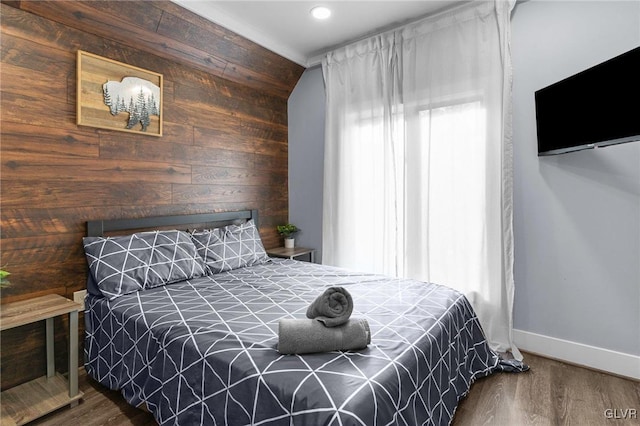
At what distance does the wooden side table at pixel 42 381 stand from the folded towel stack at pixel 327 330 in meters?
1.39

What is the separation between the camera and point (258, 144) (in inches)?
150

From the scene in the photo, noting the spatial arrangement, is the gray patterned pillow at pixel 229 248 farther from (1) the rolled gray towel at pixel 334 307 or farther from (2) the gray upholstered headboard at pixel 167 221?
(1) the rolled gray towel at pixel 334 307

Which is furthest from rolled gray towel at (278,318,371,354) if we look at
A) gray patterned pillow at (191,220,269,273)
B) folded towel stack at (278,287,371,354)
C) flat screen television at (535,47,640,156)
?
flat screen television at (535,47,640,156)

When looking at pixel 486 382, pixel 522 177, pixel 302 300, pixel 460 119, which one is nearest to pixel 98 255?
pixel 302 300

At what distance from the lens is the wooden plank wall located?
2.12 meters

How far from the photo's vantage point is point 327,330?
1.49 m

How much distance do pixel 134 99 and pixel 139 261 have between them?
126 centimetres

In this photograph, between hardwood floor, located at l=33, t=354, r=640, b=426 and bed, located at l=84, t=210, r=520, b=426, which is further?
hardwood floor, located at l=33, t=354, r=640, b=426

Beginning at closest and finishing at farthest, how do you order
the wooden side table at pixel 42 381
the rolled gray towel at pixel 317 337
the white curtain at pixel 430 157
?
the rolled gray towel at pixel 317 337 < the wooden side table at pixel 42 381 < the white curtain at pixel 430 157

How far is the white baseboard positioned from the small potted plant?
7.66 ft

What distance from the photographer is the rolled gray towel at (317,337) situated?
1439 millimetres

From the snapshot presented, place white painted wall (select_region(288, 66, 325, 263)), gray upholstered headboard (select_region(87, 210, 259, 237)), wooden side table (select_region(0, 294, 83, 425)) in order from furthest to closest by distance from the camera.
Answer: white painted wall (select_region(288, 66, 325, 263)) < gray upholstered headboard (select_region(87, 210, 259, 237)) < wooden side table (select_region(0, 294, 83, 425))
